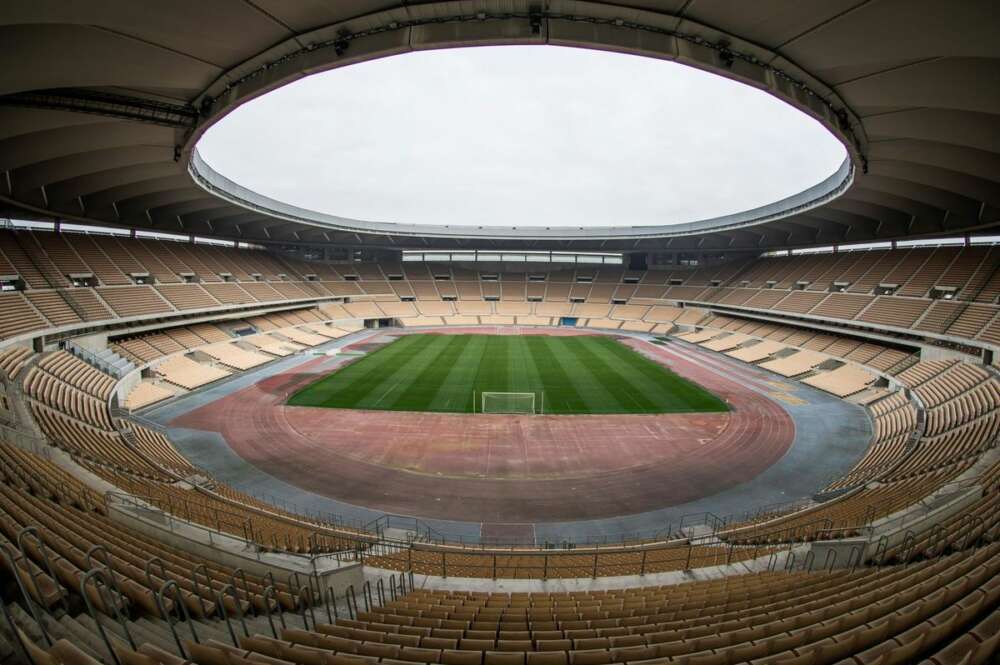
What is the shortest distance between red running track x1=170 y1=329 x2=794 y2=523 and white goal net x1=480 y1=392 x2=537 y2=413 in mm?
1017

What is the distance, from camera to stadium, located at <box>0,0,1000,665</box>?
199 inches

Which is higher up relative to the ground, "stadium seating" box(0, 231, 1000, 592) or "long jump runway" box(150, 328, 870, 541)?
"stadium seating" box(0, 231, 1000, 592)

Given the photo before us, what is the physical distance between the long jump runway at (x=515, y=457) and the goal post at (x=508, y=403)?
104cm

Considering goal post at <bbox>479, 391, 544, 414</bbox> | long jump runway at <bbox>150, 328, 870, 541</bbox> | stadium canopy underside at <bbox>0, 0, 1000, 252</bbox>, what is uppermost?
stadium canopy underside at <bbox>0, 0, 1000, 252</bbox>

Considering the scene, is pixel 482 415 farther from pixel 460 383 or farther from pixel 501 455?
pixel 460 383

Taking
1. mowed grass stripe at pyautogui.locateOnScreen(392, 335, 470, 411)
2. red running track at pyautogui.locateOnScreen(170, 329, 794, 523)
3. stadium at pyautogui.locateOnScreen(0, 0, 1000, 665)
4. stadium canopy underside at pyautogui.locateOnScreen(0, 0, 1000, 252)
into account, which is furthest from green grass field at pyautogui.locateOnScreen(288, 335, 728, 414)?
stadium canopy underside at pyautogui.locateOnScreen(0, 0, 1000, 252)

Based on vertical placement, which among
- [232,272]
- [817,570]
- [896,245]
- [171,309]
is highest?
[896,245]

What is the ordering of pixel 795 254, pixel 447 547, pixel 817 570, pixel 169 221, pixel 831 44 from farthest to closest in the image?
pixel 795 254
pixel 169 221
pixel 447 547
pixel 831 44
pixel 817 570

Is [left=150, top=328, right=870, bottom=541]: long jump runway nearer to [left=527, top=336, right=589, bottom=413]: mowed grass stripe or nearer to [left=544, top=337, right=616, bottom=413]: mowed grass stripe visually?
[left=527, top=336, right=589, bottom=413]: mowed grass stripe

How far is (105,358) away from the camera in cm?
2500

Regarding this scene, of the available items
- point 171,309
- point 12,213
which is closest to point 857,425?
point 171,309

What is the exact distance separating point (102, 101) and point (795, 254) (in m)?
60.2

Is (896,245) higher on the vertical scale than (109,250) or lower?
higher

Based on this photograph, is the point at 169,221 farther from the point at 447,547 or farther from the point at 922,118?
the point at 922,118
